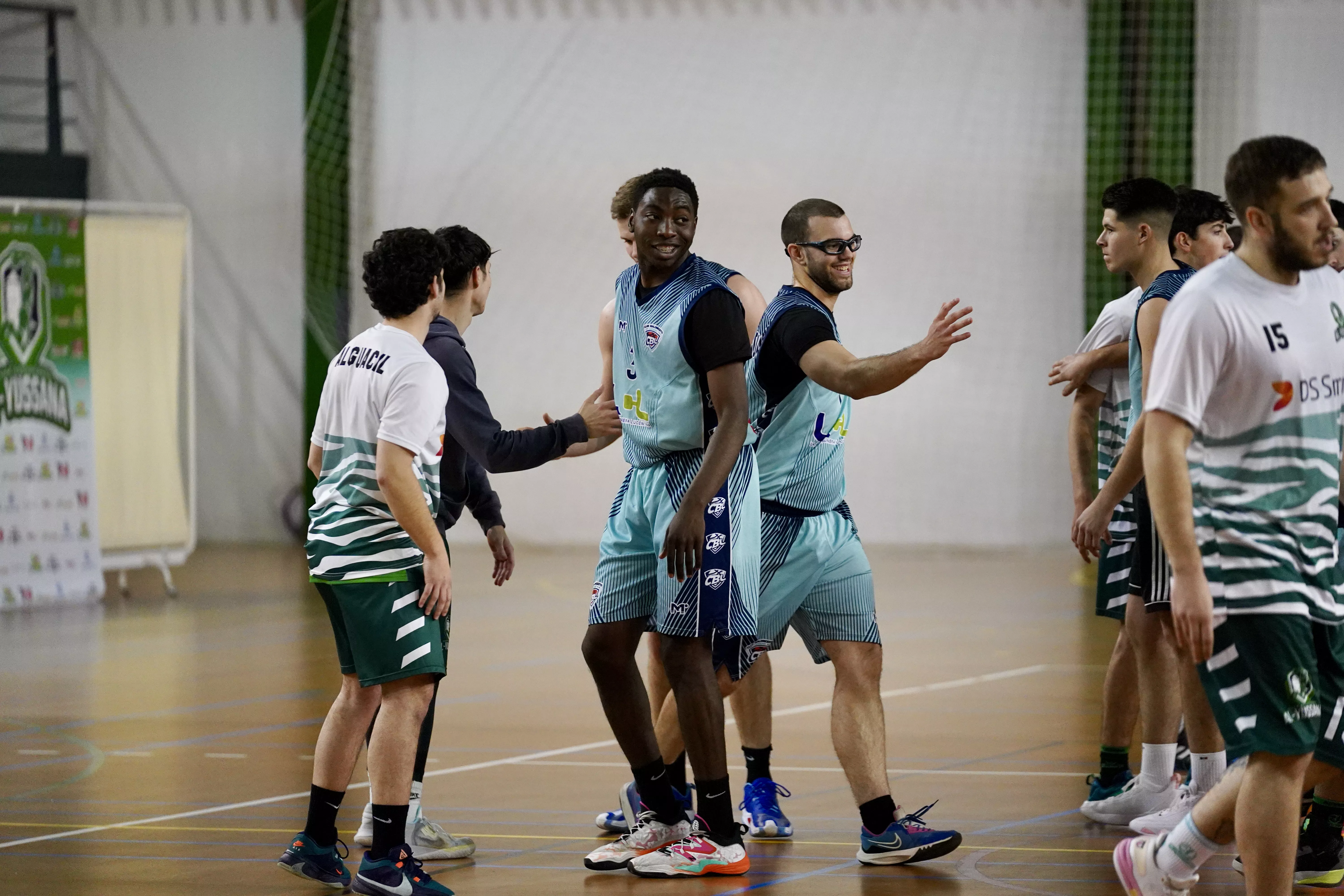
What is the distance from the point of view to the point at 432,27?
16.1 meters

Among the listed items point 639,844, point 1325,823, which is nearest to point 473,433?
point 639,844

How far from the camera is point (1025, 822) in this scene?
534 cm

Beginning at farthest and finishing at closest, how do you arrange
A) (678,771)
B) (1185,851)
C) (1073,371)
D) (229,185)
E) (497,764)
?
(229,185) < (497,764) < (1073,371) < (678,771) < (1185,851)

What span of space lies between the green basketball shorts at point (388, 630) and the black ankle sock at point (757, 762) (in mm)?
1408

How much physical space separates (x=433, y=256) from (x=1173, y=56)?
11570 millimetres

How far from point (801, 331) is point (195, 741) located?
3.59 m

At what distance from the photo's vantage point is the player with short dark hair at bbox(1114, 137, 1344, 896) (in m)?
3.44

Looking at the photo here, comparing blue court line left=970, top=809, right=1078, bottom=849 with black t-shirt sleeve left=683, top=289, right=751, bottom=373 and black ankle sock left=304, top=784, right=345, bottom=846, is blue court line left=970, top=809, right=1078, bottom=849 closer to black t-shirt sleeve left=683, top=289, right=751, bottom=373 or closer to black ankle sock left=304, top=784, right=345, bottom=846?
black t-shirt sleeve left=683, top=289, right=751, bottom=373

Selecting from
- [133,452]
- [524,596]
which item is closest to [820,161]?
[524,596]

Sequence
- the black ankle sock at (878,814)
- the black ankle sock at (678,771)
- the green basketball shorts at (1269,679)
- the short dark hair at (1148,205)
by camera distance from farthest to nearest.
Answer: the short dark hair at (1148,205)
the black ankle sock at (678,771)
the black ankle sock at (878,814)
the green basketball shorts at (1269,679)

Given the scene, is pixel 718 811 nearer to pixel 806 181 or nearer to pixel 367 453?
pixel 367 453

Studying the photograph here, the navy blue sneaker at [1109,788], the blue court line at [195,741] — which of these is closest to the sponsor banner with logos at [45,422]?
the blue court line at [195,741]

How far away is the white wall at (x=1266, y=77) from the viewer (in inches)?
552

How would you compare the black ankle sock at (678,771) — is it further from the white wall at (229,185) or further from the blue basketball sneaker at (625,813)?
the white wall at (229,185)
